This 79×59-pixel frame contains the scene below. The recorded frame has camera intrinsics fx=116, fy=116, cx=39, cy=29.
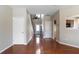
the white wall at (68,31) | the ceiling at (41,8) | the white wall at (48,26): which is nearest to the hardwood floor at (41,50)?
the white wall at (68,31)

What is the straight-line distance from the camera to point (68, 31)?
23.0 ft

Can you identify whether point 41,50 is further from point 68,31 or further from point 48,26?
point 48,26

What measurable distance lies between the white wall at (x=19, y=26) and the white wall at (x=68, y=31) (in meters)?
2.39

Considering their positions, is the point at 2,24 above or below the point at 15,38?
above

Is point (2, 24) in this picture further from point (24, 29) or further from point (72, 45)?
point (72, 45)

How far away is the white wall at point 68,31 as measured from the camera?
250 inches

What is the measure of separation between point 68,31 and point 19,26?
120 inches

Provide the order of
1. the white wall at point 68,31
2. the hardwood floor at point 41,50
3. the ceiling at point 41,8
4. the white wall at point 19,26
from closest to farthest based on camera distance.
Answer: the hardwood floor at point 41,50
the ceiling at point 41,8
the white wall at point 68,31
the white wall at point 19,26

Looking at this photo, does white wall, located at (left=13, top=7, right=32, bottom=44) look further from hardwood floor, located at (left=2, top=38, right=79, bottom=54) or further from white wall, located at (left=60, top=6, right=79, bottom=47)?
white wall, located at (left=60, top=6, right=79, bottom=47)

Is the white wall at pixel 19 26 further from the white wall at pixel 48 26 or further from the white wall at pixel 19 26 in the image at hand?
the white wall at pixel 48 26

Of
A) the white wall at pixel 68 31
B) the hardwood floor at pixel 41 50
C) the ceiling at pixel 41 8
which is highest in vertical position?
the ceiling at pixel 41 8
